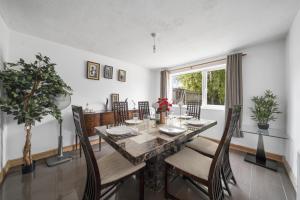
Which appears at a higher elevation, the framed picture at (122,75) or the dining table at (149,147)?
the framed picture at (122,75)

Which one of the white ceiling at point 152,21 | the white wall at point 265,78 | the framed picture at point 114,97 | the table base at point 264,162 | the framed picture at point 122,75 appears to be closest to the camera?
the white ceiling at point 152,21

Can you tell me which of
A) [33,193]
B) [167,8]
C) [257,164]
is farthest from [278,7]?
[33,193]

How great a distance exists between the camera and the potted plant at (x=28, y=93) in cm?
169

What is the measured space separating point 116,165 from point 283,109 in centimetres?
315

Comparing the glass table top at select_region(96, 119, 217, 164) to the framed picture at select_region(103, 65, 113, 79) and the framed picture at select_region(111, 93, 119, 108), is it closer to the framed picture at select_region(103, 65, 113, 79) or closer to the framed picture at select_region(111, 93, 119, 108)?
the framed picture at select_region(111, 93, 119, 108)

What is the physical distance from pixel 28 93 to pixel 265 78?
4345 millimetres

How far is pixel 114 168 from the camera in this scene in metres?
1.25

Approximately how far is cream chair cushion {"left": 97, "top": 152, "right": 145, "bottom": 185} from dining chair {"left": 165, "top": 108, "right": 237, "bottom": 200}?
443 millimetres

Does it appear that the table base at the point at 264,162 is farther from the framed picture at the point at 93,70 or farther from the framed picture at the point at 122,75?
the framed picture at the point at 93,70

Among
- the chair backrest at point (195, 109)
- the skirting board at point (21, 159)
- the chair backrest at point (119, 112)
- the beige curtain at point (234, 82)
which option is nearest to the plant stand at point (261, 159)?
the beige curtain at point (234, 82)

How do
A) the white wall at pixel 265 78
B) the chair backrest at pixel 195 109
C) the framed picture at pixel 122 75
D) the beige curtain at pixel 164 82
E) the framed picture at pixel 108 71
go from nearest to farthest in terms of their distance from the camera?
1. the white wall at pixel 265 78
2. the chair backrest at pixel 195 109
3. the framed picture at pixel 108 71
4. the framed picture at pixel 122 75
5. the beige curtain at pixel 164 82

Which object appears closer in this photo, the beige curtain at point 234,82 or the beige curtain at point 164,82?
the beige curtain at point 234,82

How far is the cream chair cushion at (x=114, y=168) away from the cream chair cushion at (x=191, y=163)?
1.33ft

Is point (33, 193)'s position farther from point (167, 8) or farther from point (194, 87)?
point (194, 87)
